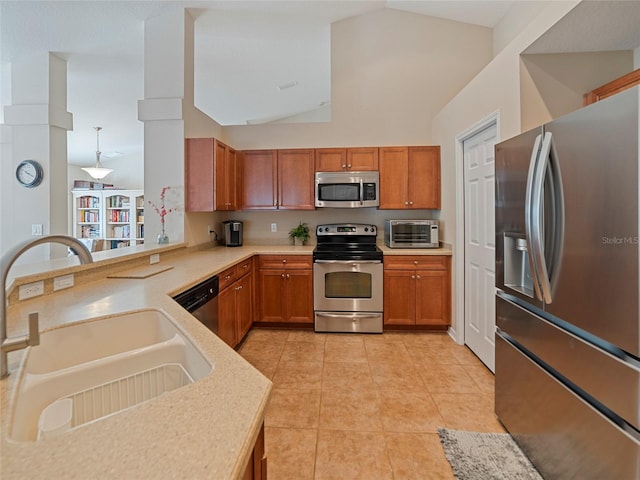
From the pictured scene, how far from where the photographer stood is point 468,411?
212 cm

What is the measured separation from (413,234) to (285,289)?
1627 millimetres

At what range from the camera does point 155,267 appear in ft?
8.27

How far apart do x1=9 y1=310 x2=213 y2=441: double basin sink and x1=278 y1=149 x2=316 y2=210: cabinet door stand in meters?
2.75

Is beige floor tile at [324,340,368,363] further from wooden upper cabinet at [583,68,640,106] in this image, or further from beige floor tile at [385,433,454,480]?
wooden upper cabinet at [583,68,640,106]

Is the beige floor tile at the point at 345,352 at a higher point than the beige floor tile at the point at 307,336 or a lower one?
lower

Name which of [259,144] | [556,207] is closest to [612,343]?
[556,207]

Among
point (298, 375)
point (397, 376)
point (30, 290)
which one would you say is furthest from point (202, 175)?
point (397, 376)

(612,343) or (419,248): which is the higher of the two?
(419,248)

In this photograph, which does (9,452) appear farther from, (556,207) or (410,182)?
(410,182)

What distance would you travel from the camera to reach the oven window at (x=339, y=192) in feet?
12.6

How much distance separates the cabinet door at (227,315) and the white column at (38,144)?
92.7 inches

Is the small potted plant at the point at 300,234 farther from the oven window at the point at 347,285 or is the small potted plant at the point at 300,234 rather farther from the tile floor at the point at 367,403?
the tile floor at the point at 367,403

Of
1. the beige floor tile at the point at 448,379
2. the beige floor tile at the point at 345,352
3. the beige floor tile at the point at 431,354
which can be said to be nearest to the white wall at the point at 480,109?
the beige floor tile at the point at 431,354

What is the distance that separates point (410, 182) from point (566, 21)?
2175 mm
